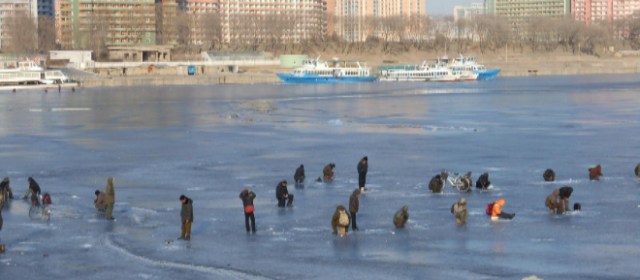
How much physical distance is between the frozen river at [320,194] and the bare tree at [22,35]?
104030 mm

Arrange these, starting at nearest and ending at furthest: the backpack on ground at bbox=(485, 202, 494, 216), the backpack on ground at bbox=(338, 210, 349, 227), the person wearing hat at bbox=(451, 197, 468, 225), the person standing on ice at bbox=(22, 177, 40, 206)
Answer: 1. the backpack on ground at bbox=(338, 210, 349, 227)
2. the person wearing hat at bbox=(451, 197, 468, 225)
3. the backpack on ground at bbox=(485, 202, 494, 216)
4. the person standing on ice at bbox=(22, 177, 40, 206)

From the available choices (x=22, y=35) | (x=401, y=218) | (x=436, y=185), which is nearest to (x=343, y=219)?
(x=401, y=218)

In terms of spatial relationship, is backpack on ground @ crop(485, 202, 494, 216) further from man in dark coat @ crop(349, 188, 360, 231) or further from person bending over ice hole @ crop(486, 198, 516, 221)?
man in dark coat @ crop(349, 188, 360, 231)

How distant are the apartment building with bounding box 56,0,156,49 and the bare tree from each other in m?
5.51

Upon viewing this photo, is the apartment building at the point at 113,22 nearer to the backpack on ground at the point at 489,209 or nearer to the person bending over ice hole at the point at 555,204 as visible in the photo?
the backpack on ground at the point at 489,209

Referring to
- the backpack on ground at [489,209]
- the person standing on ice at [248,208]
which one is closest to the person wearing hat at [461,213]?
the backpack on ground at [489,209]

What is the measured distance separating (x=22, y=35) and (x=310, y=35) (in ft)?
144

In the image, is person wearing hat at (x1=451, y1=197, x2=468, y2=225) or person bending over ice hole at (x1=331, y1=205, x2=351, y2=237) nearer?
person bending over ice hole at (x1=331, y1=205, x2=351, y2=237)

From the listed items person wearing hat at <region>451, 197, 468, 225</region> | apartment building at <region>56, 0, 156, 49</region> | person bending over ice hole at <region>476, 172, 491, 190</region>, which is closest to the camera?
person wearing hat at <region>451, 197, 468, 225</region>

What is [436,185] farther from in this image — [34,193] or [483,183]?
[34,193]

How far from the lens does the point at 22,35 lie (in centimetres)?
16550

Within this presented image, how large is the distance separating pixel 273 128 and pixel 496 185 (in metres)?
24.5

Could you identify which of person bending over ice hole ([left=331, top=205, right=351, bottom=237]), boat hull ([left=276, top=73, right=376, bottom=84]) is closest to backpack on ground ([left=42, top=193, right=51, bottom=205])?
person bending over ice hole ([left=331, top=205, right=351, bottom=237])

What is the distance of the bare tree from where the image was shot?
16538 centimetres
